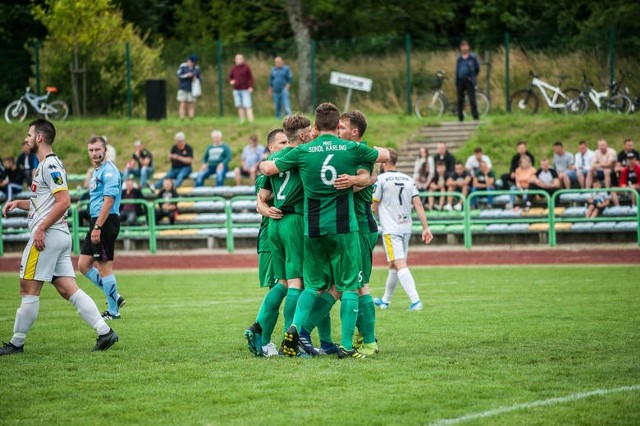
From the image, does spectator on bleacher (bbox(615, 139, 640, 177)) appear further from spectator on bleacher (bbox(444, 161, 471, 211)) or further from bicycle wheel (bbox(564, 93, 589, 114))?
bicycle wheel (bbox(564, 93, 589, 114))

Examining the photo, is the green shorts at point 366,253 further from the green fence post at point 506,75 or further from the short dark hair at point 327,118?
the green fence post at point 506,75

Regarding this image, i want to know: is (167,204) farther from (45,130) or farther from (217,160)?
(45,130)

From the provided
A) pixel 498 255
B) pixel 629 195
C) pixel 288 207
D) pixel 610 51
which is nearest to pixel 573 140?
pixel 610 51

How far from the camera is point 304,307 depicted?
30.2 feet

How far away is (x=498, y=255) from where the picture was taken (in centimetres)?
2183

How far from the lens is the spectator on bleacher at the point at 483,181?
24609 mm

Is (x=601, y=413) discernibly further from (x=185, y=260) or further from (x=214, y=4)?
(x=214, y=4)

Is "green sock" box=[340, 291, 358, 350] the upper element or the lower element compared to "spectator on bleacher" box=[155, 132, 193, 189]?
lower

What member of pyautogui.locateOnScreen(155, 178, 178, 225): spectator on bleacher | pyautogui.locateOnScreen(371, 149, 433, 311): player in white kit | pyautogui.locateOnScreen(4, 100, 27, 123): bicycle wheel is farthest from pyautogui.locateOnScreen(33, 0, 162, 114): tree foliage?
pyautogui.locateOnScreen(371, 149, 433, 311): player in white kit

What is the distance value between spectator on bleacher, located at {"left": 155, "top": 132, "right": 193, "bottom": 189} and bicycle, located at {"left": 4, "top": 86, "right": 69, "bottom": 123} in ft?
28.5

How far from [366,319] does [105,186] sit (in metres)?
4.51

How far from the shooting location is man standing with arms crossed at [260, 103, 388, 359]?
9.14 metres

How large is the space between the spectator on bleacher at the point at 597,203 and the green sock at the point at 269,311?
1467 cm

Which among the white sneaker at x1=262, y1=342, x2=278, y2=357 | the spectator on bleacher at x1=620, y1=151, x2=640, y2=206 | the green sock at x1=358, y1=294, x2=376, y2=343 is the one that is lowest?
the white sneaker at x1=262, y1=342, x2=278, y2=357
